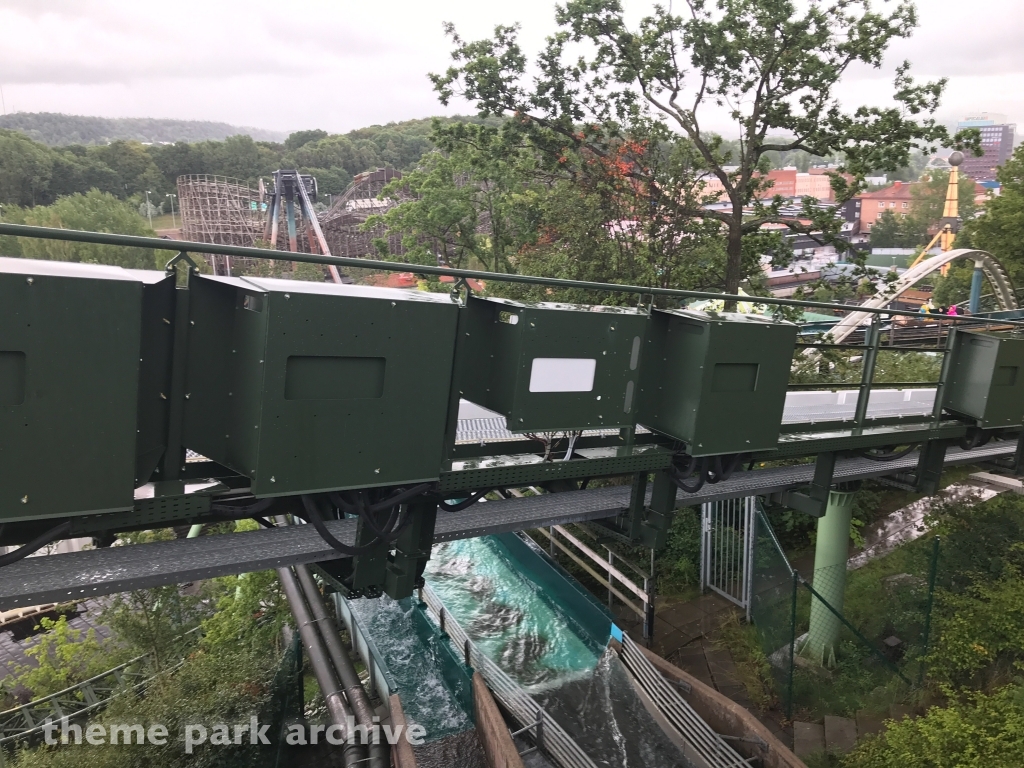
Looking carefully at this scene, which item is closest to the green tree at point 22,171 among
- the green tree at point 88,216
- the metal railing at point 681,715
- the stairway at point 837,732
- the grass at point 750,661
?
the green tree at point 88,216

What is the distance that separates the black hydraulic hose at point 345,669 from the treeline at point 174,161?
1478 inches

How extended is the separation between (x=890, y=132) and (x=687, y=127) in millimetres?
3535

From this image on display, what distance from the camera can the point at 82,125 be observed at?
345 feet

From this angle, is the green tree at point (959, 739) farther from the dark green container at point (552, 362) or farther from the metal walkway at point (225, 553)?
the dark green container at point (552, 362)

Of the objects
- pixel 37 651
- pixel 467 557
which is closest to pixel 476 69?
pixel 467 557

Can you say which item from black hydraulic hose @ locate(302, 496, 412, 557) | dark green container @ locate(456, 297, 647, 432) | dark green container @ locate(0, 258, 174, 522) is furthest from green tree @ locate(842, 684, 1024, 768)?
dark green container @ locate(0, 258, 174, 522)

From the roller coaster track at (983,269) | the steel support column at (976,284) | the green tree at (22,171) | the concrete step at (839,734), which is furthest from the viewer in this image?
the green tree at (22,171)

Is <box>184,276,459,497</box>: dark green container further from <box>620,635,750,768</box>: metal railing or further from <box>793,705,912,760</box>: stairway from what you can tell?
<box>793,705,912,760</box>: stairway

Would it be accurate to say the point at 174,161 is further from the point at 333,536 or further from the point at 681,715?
the point at 333,536

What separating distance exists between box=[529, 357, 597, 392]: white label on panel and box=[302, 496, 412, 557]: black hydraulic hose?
1.01 m

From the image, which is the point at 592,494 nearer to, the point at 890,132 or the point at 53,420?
the point at 53,420

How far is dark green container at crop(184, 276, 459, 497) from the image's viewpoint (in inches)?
100

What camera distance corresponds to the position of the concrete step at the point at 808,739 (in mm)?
6547

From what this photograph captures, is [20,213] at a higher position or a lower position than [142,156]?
lower
